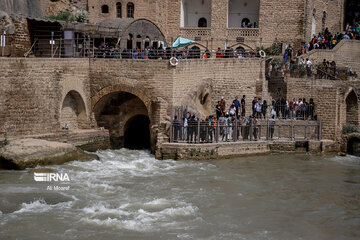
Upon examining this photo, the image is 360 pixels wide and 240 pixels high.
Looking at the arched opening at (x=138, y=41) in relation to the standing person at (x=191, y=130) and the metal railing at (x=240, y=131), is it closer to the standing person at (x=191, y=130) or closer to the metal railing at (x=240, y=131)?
the metal railing at (x=240, y=131)

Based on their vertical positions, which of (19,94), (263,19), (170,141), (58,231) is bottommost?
(58,231)

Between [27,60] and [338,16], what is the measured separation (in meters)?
26.4

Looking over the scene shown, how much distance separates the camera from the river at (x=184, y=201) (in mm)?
15969

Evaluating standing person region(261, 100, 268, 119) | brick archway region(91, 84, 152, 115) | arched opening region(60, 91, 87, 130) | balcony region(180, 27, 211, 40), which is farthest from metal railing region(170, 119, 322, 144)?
balcony region(180, 27, 211, 40)

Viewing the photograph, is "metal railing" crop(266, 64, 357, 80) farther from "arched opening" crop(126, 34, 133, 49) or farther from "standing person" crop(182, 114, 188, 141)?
"standing person" crop(182, 114, 188, 141)

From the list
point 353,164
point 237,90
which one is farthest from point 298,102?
point 353,164

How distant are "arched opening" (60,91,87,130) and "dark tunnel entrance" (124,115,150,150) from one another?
2.36 metres

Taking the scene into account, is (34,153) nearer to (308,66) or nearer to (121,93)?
(121,93)

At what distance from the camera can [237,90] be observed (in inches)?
1195

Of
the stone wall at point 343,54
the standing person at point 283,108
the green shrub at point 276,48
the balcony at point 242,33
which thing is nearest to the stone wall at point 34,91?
the standing person at point 283,108

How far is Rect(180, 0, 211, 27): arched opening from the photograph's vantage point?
41.4 metres

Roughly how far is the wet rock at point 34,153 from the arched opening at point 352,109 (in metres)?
15.3

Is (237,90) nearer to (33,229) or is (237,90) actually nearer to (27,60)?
(27,60)

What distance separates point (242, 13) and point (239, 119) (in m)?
15.9
